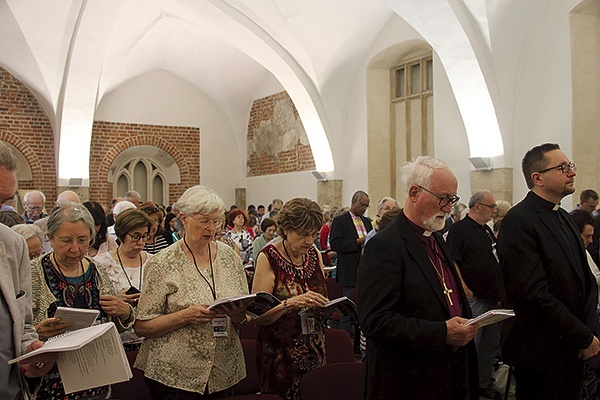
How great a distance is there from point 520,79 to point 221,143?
390 inches

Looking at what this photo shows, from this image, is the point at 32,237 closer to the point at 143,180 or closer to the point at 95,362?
the point at 95,362

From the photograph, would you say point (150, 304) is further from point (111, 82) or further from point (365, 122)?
point (111, 82)

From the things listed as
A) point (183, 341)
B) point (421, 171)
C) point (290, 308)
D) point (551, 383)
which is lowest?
point (551, 383)

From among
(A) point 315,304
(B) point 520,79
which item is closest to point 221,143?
(B) point 520,79

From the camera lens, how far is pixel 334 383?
9.82 feet

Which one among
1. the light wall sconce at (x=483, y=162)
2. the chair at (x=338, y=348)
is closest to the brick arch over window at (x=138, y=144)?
the light wall sconce at (x=483, y=162)

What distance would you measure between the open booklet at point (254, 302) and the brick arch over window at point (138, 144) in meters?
13.8

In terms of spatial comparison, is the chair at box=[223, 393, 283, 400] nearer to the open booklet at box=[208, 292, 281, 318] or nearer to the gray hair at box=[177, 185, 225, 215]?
the open booklet at box=[208, 292, 281, 318]

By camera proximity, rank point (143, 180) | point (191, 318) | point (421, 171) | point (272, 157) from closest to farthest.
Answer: point (421, 171), point (191, 318), point (272, 157), point (143, 180)

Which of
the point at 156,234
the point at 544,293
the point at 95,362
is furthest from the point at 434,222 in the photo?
the point at 156,234

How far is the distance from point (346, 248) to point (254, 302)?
3.80m

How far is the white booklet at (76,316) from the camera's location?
2.45 meters

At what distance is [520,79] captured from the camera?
9.69 meters

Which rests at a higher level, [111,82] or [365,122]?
[111,82]
